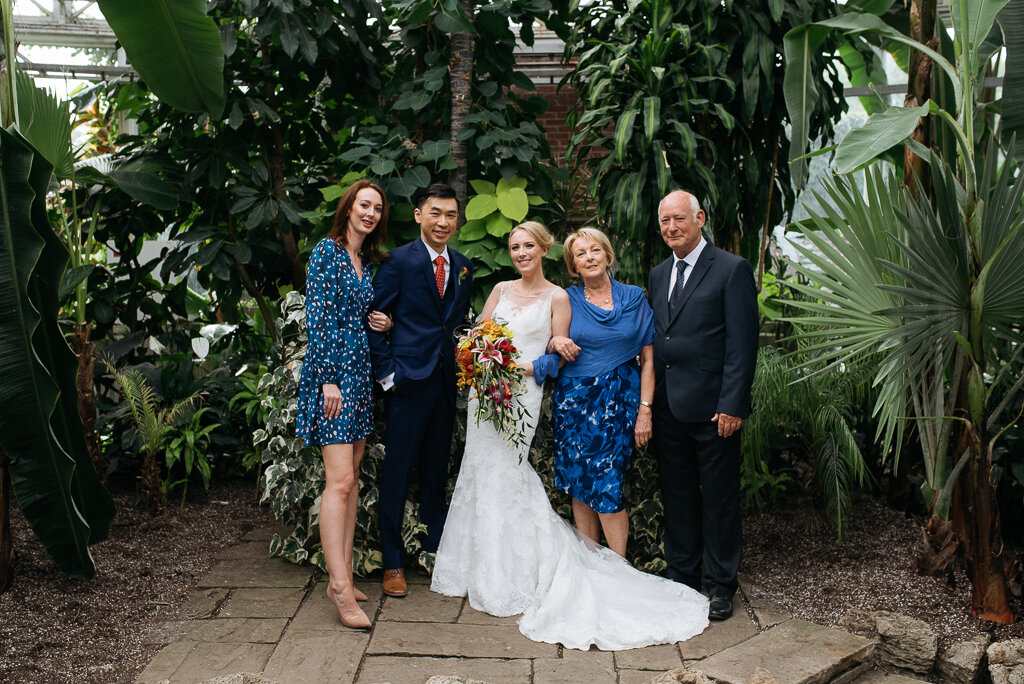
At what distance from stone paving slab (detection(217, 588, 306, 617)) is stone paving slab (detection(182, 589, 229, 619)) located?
0.14 ft

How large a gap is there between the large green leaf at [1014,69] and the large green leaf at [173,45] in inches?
136

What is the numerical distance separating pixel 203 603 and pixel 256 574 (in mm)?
373

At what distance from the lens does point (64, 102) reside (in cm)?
436

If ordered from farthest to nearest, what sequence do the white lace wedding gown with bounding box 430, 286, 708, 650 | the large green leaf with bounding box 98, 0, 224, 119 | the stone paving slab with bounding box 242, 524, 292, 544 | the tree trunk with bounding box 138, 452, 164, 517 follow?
the tree trunk with bounding box 138, 452, 164, 517 → the stone paving slab with bounding box 242, 524, 292, 544 → the large green leaf with bounding box 98, 0, 224, 119 → the white lace wedding gown with bounding box 430, 286, 708, 650

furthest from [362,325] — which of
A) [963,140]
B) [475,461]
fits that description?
[963,140]

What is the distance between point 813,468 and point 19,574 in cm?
401

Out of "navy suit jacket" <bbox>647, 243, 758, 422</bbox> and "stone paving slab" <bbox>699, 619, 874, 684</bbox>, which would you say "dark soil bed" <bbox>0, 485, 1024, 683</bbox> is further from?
"navy suit jacket" <bbox>647, 243, 758, 422</bbox>

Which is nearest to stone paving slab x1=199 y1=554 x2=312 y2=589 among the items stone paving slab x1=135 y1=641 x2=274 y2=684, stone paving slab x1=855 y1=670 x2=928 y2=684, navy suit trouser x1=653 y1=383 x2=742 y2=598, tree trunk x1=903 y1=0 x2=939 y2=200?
stone paving slab x1=135 y1=641 x2=274 y2=684

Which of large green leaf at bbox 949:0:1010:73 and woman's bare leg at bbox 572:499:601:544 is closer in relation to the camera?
large green leaf at bbox 949:0:1010:73

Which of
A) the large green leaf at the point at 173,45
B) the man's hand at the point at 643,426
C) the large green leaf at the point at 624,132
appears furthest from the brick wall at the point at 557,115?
the man's hand at the point at 643,426

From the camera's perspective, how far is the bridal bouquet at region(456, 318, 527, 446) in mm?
3729

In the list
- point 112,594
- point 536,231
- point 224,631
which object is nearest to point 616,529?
point 536,231

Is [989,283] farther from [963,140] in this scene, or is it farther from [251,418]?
[251,418]

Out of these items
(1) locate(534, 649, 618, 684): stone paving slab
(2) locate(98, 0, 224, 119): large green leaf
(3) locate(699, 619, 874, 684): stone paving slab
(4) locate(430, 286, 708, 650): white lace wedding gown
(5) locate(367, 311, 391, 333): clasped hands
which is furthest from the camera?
(2) locate(98, 0, 224, 119): large green leaf
